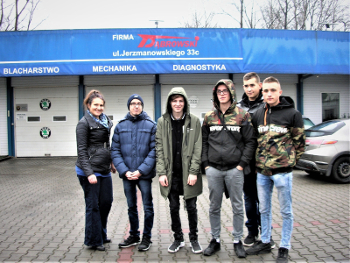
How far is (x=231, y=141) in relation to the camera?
138 inches

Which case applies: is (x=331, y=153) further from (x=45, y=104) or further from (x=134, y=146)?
(x=45, y=104)

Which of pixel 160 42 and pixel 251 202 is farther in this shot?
pixel 160 42

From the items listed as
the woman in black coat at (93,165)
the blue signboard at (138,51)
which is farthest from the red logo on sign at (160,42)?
the woman in black coat at (93,165)

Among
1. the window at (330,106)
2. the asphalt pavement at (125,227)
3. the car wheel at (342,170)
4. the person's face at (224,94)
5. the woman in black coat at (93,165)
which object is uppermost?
the window at (330,106)

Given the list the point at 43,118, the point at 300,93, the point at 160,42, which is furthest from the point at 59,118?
the point at 300,93

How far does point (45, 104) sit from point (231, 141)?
11.8 m

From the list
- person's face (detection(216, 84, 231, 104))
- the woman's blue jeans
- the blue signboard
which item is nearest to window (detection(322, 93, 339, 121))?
the blue signboard

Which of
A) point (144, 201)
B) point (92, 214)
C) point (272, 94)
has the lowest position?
point (92, 214)

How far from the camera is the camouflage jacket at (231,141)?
347cm

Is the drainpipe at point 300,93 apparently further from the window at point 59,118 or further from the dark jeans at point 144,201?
the dark jeans at point 144,201

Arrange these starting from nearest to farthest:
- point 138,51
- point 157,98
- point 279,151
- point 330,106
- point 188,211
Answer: point 279,151 → point 188,211 → point 138,51 → point 157,98 → point 330,106

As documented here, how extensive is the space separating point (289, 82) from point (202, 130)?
11.4 m

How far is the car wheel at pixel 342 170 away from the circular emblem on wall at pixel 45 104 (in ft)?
37.7

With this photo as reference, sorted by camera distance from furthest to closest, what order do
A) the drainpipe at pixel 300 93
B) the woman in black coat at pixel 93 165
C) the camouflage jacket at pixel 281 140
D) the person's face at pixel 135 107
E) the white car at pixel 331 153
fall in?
the drainpipe at pixel 300 93
the white car at pixel 331 153
the person's face at pixel 135 107
the woman in black coat at pixel 93 165
the camouflage jacket at pixel 281 140
